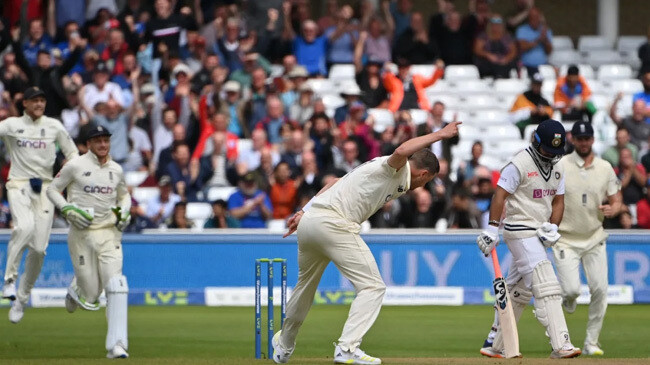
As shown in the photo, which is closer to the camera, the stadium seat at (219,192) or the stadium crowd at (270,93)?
the stadium crowd at (270,93)

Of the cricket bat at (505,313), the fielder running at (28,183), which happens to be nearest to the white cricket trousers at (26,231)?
the fielder running at (28,183)

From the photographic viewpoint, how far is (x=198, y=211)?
67.4ft

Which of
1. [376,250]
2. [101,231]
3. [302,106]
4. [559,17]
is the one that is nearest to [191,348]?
[101,231]

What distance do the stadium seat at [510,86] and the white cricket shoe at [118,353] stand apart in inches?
551

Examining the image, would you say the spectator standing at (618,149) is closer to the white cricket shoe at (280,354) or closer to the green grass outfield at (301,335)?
the green grass outfield at (301,335)

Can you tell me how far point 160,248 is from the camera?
18.6 m

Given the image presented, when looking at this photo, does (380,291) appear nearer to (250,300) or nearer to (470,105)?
(250,300)

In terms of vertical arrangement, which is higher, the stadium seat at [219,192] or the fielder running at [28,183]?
the fielder running at [28,183]

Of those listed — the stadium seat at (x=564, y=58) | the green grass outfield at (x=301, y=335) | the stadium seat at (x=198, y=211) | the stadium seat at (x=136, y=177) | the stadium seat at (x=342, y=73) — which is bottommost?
the green grass outfield at (x=301, y=335)

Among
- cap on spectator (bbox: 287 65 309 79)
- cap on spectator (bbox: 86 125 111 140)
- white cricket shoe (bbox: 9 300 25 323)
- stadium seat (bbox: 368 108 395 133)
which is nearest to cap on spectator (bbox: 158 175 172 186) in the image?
cap on spectator (bbox: 287 65 309 79)

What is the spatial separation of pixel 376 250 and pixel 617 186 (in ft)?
19.4

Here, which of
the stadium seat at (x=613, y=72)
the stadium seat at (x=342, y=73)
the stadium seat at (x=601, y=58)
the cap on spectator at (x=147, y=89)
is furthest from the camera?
the stadium seat at (x=601, y=58)

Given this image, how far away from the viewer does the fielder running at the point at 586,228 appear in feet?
41.9

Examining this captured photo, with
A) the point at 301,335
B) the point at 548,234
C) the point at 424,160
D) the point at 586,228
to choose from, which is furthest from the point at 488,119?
the point at 424,160
